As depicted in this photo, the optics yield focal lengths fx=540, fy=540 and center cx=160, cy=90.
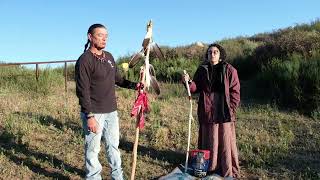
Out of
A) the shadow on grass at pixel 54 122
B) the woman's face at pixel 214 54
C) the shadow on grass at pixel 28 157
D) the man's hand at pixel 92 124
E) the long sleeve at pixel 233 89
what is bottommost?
the shadow on grass at pixel 28 157

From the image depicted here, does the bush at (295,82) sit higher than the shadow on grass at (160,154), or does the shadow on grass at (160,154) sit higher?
the bush at (295,82)

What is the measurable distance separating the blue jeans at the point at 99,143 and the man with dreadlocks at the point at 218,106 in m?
1.33

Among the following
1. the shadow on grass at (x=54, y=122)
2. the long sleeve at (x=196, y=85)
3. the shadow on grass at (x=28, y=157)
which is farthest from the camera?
the shadow on grass at (x=54, y=122)

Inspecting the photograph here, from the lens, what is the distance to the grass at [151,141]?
24.9 feet

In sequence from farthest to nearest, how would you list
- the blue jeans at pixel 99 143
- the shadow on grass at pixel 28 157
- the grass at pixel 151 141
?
the grass at pixel 151 141, the shadow on grass at pixel 28 157, the blue jeans at pixel 99 143

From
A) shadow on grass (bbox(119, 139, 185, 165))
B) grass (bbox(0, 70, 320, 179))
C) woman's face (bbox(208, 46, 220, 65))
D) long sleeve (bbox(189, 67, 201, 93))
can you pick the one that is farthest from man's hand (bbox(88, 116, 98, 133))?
shadow on grass (bbox(119, 139, 185, 165))

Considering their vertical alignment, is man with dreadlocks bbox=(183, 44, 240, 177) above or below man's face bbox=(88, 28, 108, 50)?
below

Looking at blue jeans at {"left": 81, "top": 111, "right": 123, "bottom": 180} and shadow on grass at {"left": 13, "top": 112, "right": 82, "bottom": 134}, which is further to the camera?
shadow on grass at {"left": 13, "top": 112, "right": 82, "bottom": 134}

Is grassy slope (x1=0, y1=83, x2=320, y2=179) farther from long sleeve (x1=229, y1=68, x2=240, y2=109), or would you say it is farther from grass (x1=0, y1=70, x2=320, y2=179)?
long sleeve (x1=229, y1=68, x2=240, y2=109)

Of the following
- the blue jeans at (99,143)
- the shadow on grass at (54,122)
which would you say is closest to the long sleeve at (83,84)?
the blue jeans at (99,143)

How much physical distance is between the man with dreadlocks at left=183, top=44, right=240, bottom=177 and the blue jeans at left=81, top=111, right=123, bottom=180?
133 centimetres

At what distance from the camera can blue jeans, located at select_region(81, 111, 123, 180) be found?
606 cm

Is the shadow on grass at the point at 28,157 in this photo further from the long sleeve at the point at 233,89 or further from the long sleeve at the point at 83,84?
the long sleeve at the point at 233,89

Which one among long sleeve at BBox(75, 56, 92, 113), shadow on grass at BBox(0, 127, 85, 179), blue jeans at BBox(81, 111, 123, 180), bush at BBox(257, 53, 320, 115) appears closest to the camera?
long sleeve at BBox(75, 56, 92, 113)
